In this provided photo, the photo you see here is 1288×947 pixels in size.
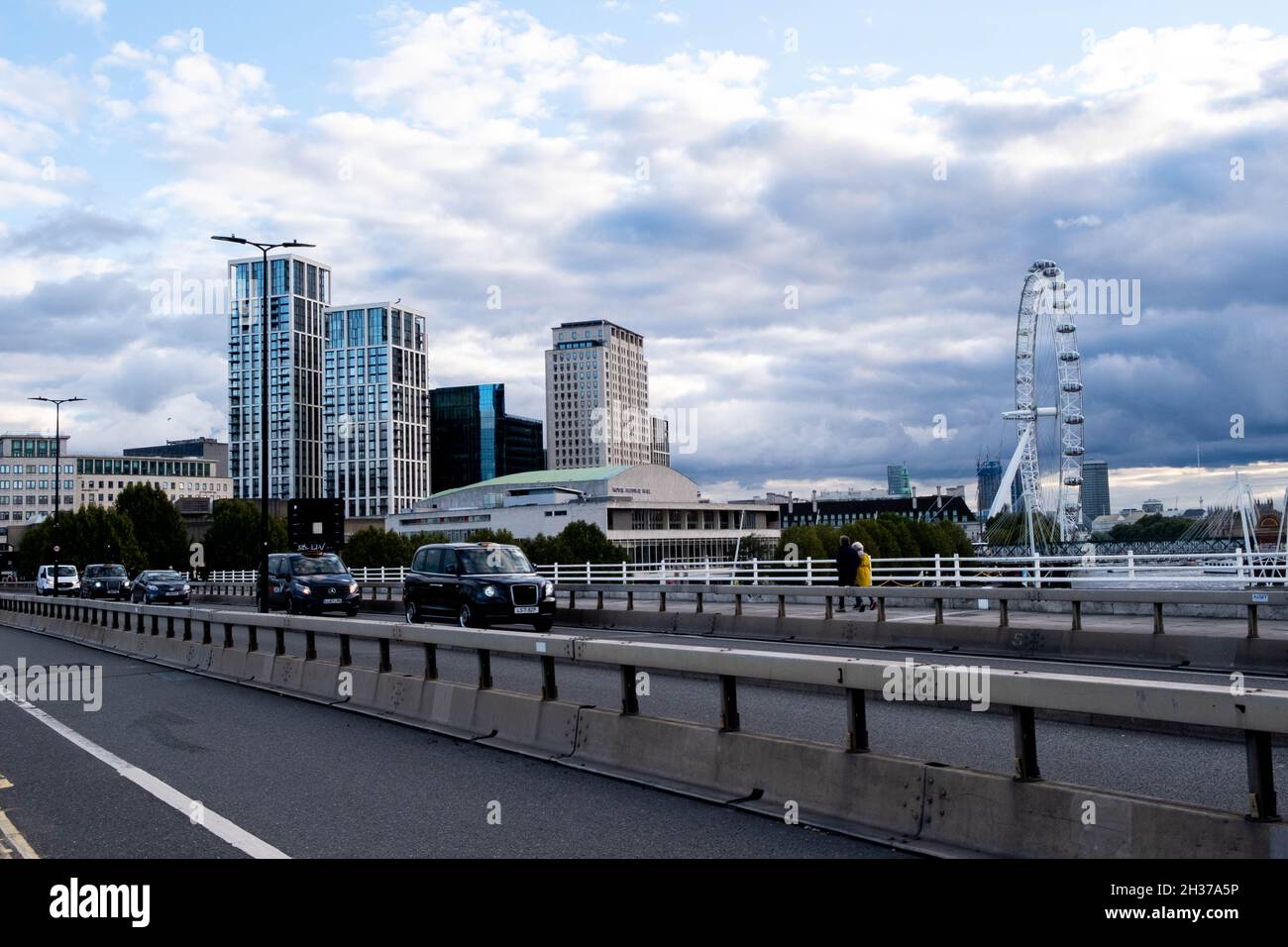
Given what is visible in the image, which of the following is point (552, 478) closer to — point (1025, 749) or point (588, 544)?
point (588, 544)

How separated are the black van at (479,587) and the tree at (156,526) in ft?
420

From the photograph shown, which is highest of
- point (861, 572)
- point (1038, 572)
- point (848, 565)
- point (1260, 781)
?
Result: point (848, 565)

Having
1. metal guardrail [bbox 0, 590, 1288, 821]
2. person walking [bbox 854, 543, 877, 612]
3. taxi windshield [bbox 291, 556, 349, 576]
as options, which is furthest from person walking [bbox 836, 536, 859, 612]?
taxi windshield [bbox 291, 556, 349, 576]

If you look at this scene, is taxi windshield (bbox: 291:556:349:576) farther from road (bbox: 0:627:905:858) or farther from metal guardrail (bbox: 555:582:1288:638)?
road (bbox: 0:627:905:858)

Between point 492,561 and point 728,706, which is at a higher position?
point 492,561

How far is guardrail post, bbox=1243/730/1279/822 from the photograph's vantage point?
5.05 metres

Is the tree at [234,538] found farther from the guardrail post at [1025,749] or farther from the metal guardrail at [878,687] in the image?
the guardrail post at [1025,749]

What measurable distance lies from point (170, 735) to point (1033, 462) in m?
94.7

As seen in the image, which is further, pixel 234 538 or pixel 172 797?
pixel 234 538

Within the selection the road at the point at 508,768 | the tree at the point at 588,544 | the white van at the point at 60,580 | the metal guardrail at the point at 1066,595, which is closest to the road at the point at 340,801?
the road at the point at 508,768

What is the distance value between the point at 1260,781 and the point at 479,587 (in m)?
20.2

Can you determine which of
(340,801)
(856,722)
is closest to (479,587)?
(340,801)

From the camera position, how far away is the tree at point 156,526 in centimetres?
14412

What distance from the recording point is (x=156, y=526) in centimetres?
14575
